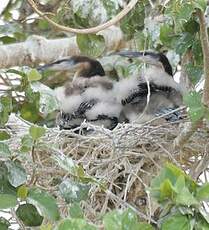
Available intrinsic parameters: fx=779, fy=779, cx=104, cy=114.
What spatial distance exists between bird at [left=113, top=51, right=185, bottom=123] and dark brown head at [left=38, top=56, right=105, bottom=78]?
0.16 meters

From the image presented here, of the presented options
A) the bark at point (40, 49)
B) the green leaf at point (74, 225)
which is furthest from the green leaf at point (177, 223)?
the bark at point (40, 49)

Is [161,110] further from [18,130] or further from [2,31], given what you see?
[2,31]

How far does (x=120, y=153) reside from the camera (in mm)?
1711

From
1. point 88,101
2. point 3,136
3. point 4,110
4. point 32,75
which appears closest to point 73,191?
point 3,136

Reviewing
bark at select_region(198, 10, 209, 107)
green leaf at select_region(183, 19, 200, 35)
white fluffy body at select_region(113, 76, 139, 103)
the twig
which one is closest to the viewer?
bark at select_region(198, 10, 209, 107)

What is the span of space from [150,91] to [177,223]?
0.87 metres

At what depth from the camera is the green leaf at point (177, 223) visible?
1134 millimetres

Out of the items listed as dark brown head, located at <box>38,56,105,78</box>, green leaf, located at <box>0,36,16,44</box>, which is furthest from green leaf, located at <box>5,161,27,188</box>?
green leaf, located at <box>0,36,16,44</box>

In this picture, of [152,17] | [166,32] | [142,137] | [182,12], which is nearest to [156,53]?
[152,17]

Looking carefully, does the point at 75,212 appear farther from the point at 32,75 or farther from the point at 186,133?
the point at 32,75

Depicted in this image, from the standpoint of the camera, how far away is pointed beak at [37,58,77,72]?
2.23 metres

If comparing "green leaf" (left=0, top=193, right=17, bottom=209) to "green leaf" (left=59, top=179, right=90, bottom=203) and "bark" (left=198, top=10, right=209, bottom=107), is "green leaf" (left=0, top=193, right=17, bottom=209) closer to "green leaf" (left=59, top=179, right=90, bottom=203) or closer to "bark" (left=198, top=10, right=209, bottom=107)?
"green leaf" (left=59, top=179, right=90, bottom=203)

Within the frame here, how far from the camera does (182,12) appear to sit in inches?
54.2

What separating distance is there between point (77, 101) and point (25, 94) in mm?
300
